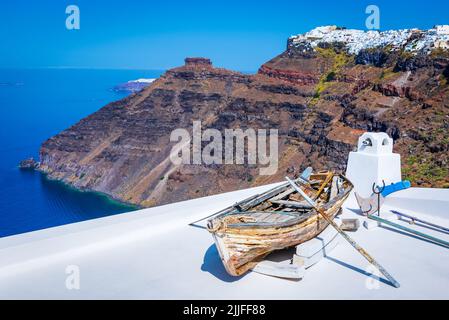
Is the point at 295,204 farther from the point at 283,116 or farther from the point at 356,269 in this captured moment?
the point at 283,116

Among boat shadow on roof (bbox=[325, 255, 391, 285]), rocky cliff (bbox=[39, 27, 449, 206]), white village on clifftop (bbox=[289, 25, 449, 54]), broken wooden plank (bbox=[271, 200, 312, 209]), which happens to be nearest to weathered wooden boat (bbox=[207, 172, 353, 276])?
broken wooden plank (bbox=[271, 200, 312, 209])

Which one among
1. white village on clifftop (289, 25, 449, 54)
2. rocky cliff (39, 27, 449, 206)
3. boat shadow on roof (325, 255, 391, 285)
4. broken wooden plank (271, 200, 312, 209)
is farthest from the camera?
white village on clifftop (289, 25, 449, 54)

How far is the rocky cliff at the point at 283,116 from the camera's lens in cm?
3341

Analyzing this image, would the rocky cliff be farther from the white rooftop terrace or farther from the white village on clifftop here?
the white rooftop terrace

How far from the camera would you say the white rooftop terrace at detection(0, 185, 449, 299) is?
4.44 m

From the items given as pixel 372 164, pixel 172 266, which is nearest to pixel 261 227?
pixel 172 266

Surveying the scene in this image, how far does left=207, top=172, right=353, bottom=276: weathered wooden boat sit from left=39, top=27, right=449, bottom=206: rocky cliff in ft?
70.8

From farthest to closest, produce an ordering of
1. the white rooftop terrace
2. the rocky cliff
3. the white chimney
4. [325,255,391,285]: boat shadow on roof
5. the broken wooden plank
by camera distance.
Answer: the rocky cliff, the white chimney, the broken wooden plank, [325,255,391,285]: boat shadow on roof, the white rooftop terrace

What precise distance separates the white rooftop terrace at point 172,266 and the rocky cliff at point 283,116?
844 inches

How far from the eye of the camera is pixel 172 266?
507 centimetres

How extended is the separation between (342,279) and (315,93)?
4580 cm

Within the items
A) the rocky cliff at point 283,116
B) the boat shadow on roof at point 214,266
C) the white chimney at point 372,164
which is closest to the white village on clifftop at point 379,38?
the rocky cliff at point 283,116

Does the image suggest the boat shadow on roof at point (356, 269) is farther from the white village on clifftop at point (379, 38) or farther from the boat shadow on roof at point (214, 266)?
the white village on clifftop at point (379, 38)

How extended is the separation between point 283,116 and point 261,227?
148 ft
